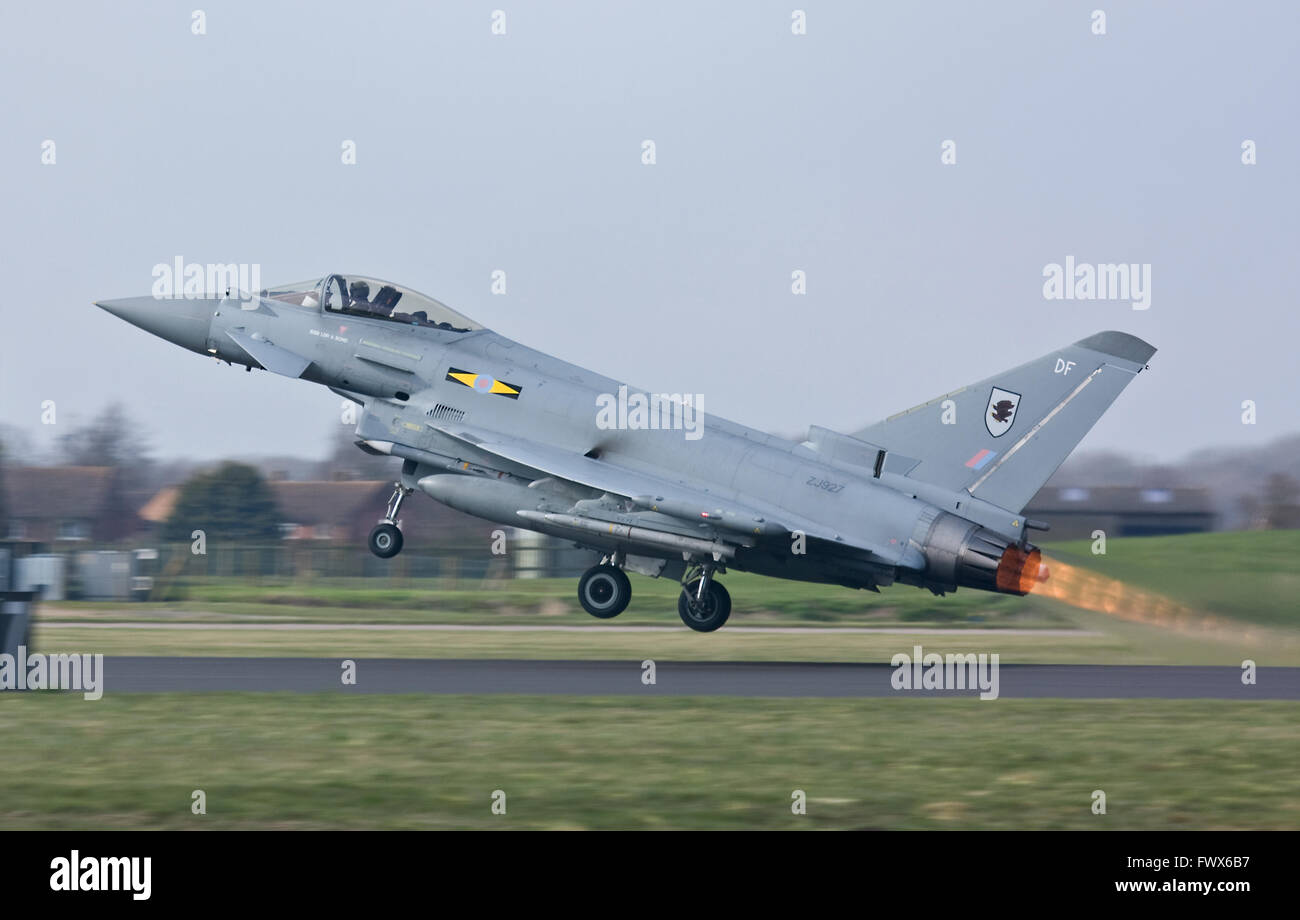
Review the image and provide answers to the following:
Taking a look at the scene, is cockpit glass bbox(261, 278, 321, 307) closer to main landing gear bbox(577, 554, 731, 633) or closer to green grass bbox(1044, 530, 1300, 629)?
main landing gear bbox(577, 554, 731, 633)

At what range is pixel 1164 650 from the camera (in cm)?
1742

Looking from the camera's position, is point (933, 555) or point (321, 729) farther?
point (933, 555)

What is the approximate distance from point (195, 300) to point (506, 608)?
10.7 metres

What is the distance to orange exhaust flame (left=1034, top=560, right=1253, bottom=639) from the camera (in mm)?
17578

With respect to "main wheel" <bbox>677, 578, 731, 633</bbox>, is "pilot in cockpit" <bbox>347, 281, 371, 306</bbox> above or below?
above

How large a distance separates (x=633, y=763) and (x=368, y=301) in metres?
12.8

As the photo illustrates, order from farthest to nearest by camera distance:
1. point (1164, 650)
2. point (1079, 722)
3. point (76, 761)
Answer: point (1164, 650)
point (1079, 722)
point (76, 761)

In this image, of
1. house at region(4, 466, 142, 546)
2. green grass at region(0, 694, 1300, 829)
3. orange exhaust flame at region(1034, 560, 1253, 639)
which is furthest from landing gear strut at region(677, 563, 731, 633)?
house at region(4, 466, 142, 546)

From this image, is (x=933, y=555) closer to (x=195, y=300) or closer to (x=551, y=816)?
(x=551, y=816)

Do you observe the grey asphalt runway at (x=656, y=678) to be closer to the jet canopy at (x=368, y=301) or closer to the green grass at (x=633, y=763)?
the green grass at (x=633, y=763)

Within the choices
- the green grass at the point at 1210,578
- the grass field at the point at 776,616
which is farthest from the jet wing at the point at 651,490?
the green grass at the point at 1210,578

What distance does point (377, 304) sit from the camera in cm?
2195

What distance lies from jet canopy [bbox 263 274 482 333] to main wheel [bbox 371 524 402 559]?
3.32 meters

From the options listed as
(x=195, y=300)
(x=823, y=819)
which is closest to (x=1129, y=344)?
(x=823, y=819)
